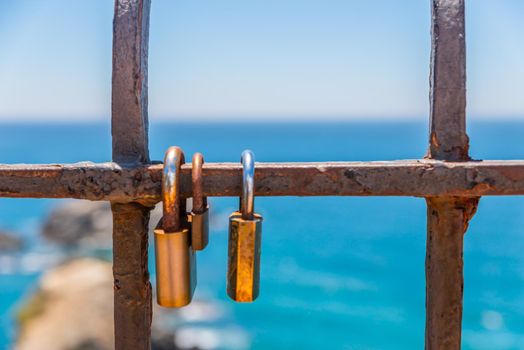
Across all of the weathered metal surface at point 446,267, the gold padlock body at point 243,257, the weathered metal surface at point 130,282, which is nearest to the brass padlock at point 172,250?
the gold padlock body at point 243,257

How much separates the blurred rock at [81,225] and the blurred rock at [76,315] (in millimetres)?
6058

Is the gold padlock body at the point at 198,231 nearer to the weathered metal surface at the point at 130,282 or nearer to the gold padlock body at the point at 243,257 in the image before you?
the gold padlock body at the point at 243,257

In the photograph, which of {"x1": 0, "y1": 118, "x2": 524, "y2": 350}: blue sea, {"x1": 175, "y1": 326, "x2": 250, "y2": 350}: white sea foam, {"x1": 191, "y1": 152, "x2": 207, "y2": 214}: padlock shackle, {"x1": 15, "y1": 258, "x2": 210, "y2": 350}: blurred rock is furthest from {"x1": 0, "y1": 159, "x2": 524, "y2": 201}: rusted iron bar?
{"x1": 0, "y1": 118, "x2": 524, "y2": 350}: blue sea

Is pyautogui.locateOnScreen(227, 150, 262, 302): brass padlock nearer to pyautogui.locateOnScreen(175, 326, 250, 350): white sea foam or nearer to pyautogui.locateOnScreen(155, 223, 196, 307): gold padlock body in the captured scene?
pyautogui.locateOnScreen(155, 223, 196, 307): gold padlock body

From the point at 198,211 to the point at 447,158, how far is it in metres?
0.71

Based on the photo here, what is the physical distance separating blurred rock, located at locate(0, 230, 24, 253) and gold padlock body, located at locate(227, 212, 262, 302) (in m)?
28.5

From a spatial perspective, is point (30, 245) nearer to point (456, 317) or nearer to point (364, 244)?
point (364, 244)

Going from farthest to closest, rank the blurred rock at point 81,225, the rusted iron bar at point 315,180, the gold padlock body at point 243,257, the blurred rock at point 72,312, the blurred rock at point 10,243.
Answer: the blurred rock at point 10,243 < the blurred rock at point 81,225 < the blurred rock at point 72,312 < the rusted iron bar at point 315,180 < the gold padlock body at point 243,257

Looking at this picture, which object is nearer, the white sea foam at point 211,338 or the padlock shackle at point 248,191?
the padlock shackle at point 248,191

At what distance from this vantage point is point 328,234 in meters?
37.4

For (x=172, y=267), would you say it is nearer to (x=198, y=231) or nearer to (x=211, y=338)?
(x=198, y=231)

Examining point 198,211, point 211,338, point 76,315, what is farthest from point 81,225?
point 198,211

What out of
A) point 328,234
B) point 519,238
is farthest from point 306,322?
point 519,238

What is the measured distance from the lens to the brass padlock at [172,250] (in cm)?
135
